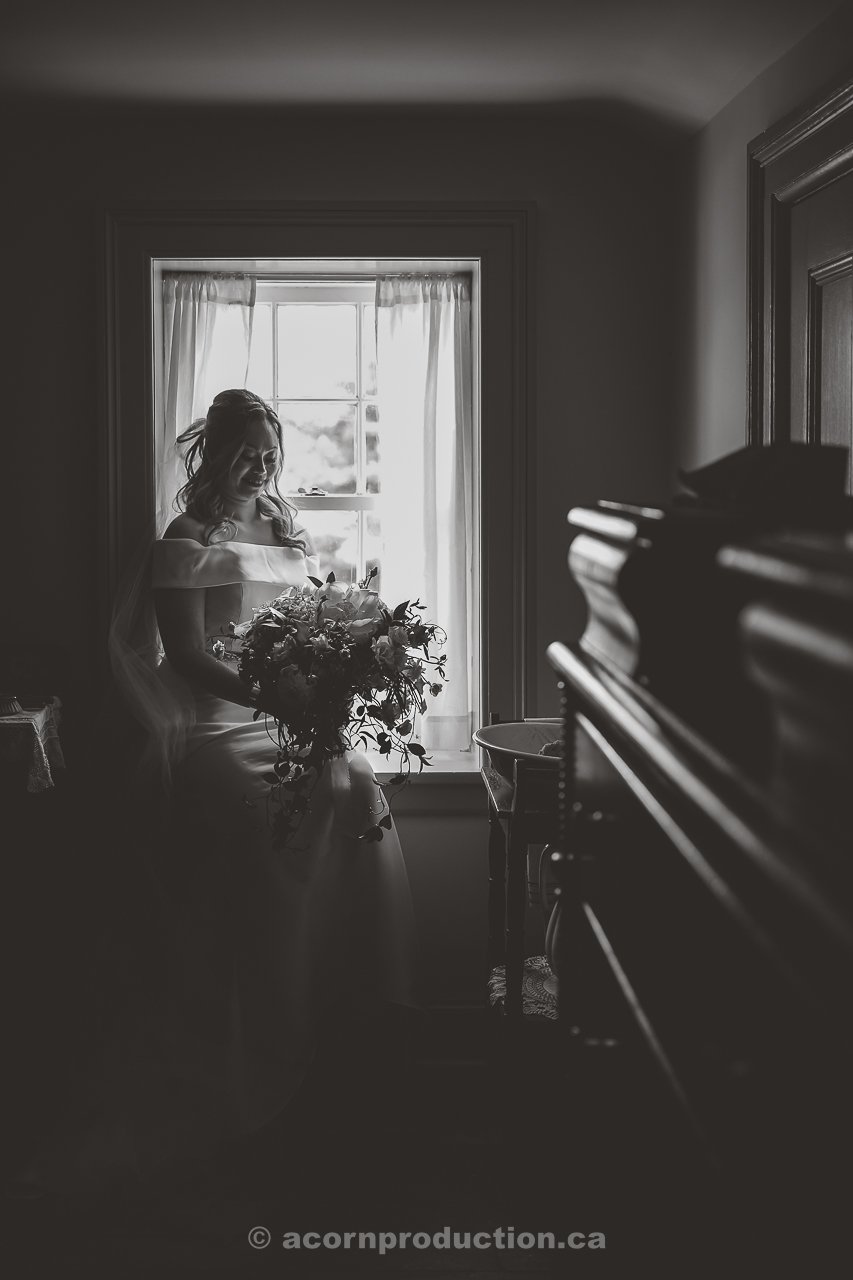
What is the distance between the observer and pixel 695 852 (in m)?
0.71

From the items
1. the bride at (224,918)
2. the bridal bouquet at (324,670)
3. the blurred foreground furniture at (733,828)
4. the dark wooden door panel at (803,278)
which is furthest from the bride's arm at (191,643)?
the blurred foreground furniture at (733,828)

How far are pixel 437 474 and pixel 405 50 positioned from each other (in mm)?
1316

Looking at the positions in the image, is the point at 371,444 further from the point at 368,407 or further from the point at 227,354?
the point at 227,354

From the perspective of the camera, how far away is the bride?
9.22 feet

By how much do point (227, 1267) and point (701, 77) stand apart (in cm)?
330

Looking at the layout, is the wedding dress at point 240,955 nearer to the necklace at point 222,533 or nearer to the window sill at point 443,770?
the necklace at point 222,533

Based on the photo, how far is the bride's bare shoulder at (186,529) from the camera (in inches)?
134

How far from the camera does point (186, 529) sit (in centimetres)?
340

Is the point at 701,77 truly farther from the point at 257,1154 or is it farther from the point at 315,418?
the point at 257,1154

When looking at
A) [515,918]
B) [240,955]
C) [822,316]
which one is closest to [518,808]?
[515,918]

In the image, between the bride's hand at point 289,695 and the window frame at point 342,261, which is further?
the window frame at point 342,261

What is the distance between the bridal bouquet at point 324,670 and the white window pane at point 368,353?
1151 millimetres

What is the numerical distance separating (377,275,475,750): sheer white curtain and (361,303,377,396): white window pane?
10 centimetres

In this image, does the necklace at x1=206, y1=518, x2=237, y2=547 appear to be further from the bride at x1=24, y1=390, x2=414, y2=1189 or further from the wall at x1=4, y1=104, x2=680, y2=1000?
the wall at x1=4, y1=104, x2=680, y2=1000
